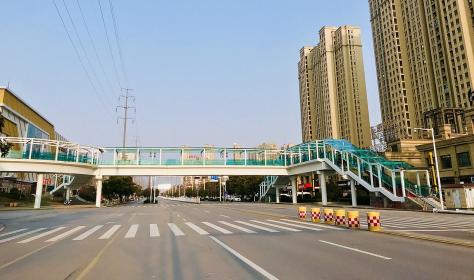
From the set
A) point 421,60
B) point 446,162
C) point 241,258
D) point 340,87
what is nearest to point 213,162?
point 446,162

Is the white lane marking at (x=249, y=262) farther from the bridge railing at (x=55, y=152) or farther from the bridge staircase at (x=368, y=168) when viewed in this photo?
the bridge railing at (x=55, y=152)

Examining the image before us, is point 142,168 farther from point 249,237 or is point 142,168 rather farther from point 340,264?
point 340,264

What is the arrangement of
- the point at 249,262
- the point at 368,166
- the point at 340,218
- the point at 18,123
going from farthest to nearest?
the point at 18,123
the point at 368,166
the point at 340,218
the point at 249,262

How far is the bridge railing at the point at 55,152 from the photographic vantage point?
1770 inches

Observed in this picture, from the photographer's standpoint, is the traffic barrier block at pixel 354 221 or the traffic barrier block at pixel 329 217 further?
the traffic barrier block at pixel 329 217

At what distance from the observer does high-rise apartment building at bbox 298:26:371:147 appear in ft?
409

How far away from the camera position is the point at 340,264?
782 cm

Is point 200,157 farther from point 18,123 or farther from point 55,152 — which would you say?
point 18,123

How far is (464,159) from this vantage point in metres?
43.2

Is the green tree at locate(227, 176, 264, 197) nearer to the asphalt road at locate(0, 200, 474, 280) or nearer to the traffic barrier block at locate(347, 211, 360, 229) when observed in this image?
the traffic barrier block at locate(347, 211, 360, 229)

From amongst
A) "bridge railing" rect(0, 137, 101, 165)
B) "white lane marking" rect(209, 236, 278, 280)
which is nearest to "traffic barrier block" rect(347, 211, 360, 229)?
"white lane marking" rect(209, 236, 278, 280)

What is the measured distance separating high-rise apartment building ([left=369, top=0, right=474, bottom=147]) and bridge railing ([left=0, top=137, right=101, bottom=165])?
62.4m

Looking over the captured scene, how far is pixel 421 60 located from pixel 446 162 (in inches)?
2712

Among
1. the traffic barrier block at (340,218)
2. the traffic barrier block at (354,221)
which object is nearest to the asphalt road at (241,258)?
the traffic barrier block at (354,221)
